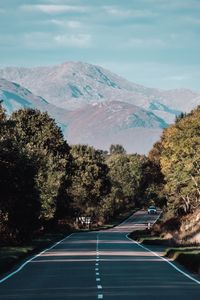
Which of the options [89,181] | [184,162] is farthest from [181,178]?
[89,181]

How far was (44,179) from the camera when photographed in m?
75.5

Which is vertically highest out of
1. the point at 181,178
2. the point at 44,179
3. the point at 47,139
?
the point at 47,139

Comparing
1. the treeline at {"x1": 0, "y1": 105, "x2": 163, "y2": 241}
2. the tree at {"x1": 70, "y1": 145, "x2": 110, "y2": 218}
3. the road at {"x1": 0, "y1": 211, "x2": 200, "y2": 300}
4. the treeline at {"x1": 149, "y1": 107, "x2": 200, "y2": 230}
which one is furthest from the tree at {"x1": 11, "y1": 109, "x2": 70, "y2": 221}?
the road at {"x1": 0, "y1": 211, "x2": 200, "y2": 300}

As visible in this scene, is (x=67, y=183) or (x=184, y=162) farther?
(x=184, y=162)

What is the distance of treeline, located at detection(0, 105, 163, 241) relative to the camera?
49.5m

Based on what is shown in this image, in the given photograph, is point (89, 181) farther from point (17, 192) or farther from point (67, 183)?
point (17, 192)

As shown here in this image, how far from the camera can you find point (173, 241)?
66875 mm

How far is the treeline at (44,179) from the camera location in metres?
49.5

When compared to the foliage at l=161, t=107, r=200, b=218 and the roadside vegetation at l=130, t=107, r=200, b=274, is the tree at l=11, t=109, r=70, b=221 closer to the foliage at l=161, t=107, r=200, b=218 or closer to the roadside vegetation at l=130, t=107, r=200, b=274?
the roadside vegetation at l=130, t=107, r=200, b=274

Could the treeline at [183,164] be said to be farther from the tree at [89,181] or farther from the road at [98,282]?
the road at [98,282]

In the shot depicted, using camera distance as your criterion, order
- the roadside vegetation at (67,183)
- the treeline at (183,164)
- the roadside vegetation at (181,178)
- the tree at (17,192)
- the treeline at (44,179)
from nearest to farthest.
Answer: the tree at (17,192), the treeline at (44,179), the roadside vegetation at (67,183), the roadside vegetation at (181,178), the treeline at (183,164)

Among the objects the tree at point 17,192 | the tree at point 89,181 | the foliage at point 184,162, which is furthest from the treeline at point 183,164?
the tree at point 17,192

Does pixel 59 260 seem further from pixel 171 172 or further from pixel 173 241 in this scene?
pixel 171 172

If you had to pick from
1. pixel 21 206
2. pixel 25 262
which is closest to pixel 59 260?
pixel 25 262
